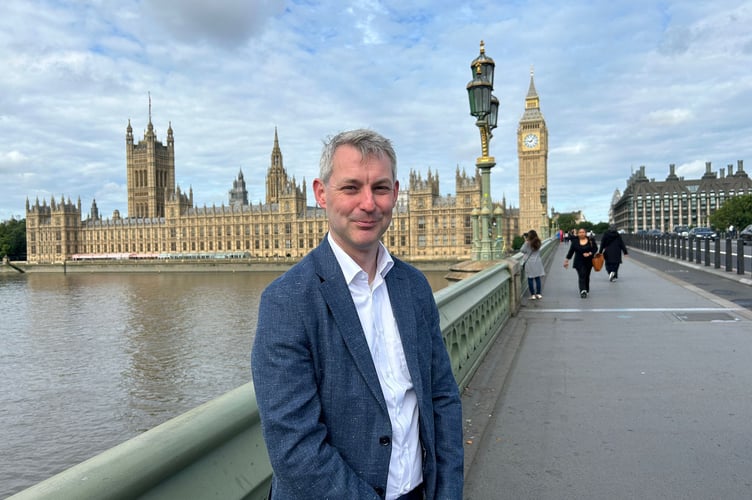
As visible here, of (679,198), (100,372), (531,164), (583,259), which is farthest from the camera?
(679,198)

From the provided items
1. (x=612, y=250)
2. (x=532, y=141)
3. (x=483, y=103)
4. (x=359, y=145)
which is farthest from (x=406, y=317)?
(x=532, y=141)

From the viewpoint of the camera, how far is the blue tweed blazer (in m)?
1.48

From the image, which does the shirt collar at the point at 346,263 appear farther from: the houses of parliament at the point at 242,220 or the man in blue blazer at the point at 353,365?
the houses of parliament at the point at 242,220

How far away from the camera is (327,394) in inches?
62.7

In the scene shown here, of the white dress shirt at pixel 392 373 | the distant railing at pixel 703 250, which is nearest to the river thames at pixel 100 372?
the white dress shirt at pixel 392 373

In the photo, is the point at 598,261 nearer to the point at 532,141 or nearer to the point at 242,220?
the point at 242,220

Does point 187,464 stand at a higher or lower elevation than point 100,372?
higher

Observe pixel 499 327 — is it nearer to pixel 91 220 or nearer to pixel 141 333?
pixel 141 333

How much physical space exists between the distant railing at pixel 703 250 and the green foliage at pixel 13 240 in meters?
110

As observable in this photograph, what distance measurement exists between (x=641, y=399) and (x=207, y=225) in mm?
102720

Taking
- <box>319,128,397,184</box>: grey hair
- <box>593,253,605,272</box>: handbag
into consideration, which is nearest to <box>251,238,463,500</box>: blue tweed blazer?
<box>319,128,397,184</box>: grey hair

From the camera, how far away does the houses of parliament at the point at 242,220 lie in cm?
8462

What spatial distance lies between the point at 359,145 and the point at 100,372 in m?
21.4

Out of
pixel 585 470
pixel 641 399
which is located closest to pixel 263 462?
pixel 585 470
